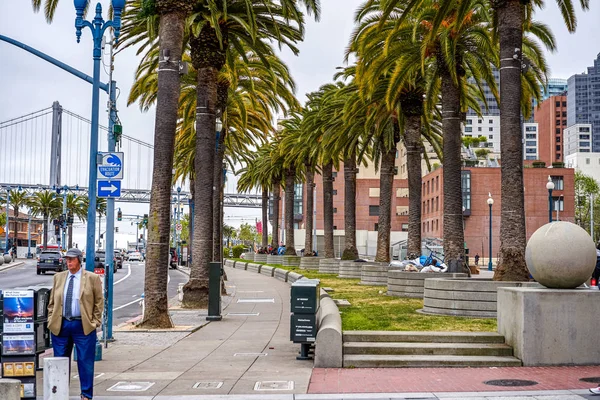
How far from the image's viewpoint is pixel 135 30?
1032 inches

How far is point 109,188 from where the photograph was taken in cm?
1614

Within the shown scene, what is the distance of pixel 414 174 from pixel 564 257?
59.9 feet

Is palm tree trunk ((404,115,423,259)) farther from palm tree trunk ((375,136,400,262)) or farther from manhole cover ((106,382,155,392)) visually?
manhole cover ((106,382,155,392))

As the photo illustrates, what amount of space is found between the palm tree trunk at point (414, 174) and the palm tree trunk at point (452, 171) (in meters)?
6.20

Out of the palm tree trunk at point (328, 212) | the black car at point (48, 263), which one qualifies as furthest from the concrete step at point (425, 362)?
the black car at point (48, 263)

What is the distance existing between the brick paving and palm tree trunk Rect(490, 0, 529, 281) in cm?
648

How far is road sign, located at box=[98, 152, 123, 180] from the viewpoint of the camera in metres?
15.9

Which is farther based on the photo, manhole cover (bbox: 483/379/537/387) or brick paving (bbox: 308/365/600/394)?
manhole cover (bbox: 483/379/537/387)

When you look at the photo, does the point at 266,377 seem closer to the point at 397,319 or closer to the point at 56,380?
the point at 56,380

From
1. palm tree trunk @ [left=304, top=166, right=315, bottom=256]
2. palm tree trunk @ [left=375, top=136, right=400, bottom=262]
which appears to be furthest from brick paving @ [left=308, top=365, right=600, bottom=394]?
palm tree trunk @ [left=304, top=166, right=315, bottom=256]

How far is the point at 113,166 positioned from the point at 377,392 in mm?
8059

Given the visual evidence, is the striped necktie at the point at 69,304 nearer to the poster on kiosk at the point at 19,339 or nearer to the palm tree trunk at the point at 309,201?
the poster on kiosk at the point at 19,339

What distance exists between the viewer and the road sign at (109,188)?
16016 mm

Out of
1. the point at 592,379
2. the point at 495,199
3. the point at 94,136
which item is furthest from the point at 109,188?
the point at 495,199
